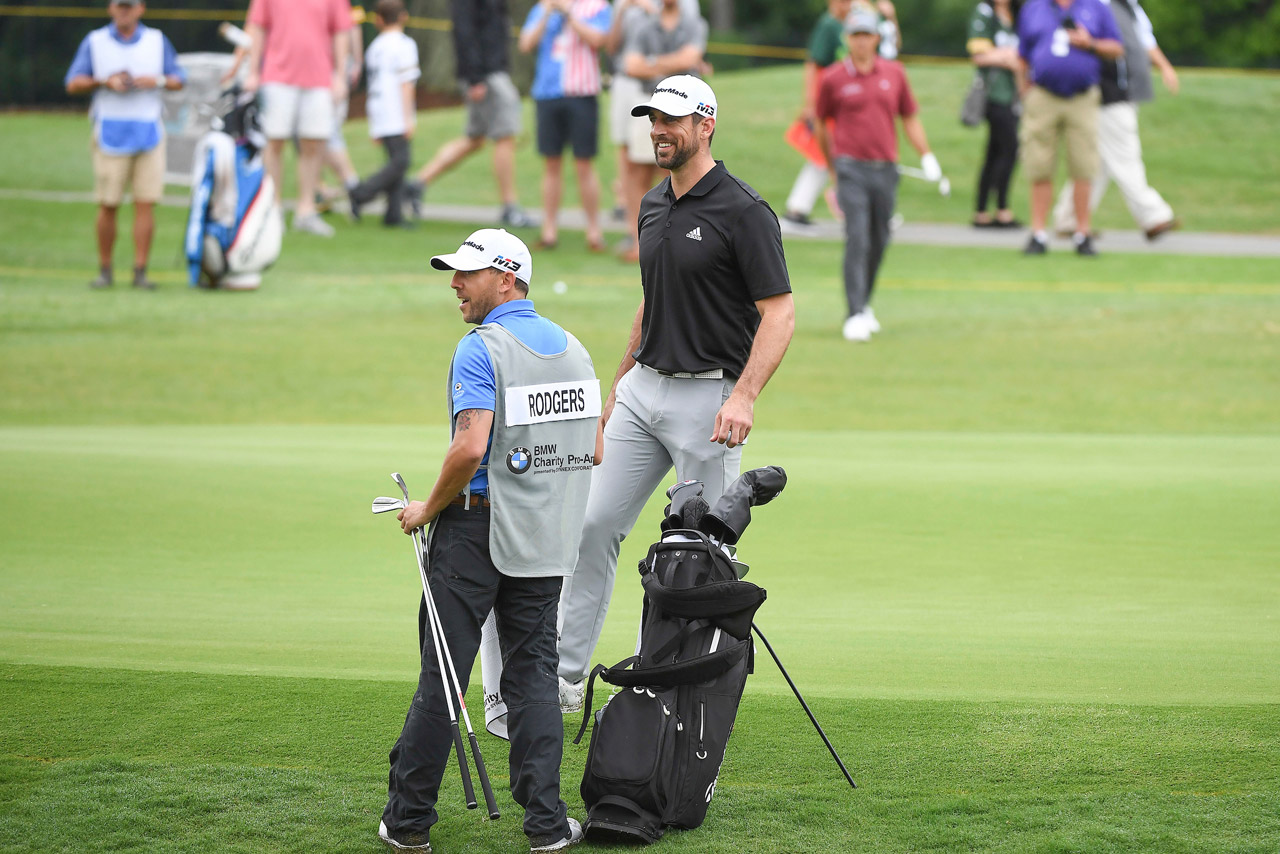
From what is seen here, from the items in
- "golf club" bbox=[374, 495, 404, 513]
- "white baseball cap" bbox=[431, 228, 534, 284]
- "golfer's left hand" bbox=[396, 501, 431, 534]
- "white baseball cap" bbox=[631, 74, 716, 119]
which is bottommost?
"golf club" bbox=[374, 495, 404, 513]

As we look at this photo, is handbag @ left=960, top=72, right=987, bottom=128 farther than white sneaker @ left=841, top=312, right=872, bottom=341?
Yes

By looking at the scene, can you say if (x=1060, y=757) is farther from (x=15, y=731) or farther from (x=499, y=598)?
(x=15, y=731)

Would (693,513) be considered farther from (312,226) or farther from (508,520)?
(312,226)

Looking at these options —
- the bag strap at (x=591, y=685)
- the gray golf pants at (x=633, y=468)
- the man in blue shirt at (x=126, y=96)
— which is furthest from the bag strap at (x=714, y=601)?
the man in blue shirt at (x=126, y=96)

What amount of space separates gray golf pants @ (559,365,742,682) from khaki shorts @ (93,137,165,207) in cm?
951

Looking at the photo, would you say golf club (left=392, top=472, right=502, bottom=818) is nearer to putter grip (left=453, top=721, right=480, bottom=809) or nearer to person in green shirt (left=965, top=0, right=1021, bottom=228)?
putter grip (left=453, top=721, right=480, bottom=809)

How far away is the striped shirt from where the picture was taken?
15.8 meters

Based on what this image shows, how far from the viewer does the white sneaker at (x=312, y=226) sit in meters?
17.6

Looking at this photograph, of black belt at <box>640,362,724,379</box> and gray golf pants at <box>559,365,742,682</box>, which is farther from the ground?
black belt at <box>640,362,724,379</box>

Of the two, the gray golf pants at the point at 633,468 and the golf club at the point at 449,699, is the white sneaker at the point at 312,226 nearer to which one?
the gray golf pants at the point at 633,468

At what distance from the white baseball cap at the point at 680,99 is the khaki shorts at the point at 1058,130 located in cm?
1124

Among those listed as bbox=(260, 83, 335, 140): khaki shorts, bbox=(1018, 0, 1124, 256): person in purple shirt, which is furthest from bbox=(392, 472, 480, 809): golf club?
bbox=(1018, 0, 1124, 256): person in purple shirt

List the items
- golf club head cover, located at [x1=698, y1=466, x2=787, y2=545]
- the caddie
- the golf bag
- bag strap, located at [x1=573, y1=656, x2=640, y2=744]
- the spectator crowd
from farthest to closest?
the golf bag < the spectator crowd < golf club head cover, located at [x1=698, y1=466, x2=787, y2=545] < bag strap, located at [x1=573, y1=656, x2=640, y2=744] < the caddie

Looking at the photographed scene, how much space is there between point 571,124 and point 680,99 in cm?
1086
